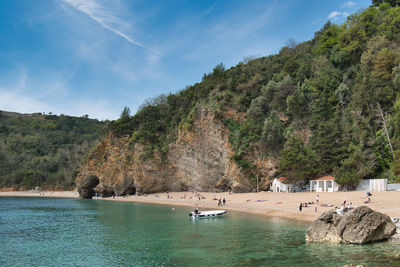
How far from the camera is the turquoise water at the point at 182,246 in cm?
1513

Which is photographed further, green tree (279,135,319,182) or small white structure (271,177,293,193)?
small white structure (271,177,293,193)

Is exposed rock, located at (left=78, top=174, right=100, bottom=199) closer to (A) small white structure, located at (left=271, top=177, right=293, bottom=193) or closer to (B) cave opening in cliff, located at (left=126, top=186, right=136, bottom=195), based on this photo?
(B) cave opening in cliff, located at (left=126, top=186, right=136, bottom=195)

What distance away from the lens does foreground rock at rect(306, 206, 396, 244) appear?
17.1m

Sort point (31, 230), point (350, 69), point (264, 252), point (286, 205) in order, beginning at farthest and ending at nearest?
point (350, 69) → point (286, 205) → point (31, 230) → point (264, 252)

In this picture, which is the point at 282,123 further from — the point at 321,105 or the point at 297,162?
the point at 297,162

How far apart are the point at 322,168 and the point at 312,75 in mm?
16677

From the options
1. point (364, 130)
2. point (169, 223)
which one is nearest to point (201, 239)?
point (169, 223)

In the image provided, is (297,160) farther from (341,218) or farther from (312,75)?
(341,218)

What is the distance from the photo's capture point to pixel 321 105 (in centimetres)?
4197

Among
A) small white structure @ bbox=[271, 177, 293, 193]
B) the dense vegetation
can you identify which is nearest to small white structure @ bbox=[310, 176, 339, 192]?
small white structure @ bbox=[271, 177, 293, 193]

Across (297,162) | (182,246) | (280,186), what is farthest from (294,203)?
(182,246)

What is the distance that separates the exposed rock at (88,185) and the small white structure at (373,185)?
58273 mm

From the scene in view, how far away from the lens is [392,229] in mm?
17703

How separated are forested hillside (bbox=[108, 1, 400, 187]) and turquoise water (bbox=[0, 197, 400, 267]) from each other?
1468cm
